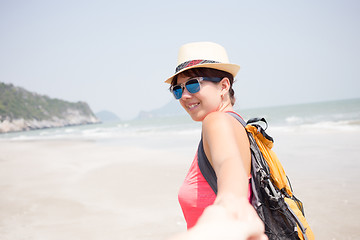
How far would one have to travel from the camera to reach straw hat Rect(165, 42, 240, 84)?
4.54ft

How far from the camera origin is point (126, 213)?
15.0ft

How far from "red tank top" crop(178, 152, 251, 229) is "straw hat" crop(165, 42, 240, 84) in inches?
19.0

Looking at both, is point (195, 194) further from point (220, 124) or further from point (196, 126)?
point (196, 126)

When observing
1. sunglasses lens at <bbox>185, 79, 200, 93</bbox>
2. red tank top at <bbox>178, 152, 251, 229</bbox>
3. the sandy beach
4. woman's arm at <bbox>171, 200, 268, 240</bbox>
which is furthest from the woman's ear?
the sandy beach

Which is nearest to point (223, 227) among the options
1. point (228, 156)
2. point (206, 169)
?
point (228, 156)

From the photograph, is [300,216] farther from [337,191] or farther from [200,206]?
[337,191]

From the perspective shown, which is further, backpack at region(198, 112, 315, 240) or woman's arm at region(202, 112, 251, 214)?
backpack at region(198, 112, 315, 240)

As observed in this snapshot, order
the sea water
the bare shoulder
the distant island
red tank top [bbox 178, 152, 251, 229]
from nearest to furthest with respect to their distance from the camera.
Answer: the bare shoulder, red tank top [bbox 178, 152, 251, 229], the sea water, the distant island

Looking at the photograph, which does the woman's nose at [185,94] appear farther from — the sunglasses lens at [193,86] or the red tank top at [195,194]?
the red tank top at [195,194]

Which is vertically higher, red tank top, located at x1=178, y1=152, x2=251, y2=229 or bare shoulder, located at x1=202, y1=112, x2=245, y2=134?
bare shoulder, located at x1=202, y1=112, x2=245, y2=134

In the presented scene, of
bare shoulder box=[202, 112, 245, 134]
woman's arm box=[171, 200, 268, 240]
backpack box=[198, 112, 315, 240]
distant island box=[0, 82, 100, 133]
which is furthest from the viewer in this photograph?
distant island box=[0, 82, 100, 133]

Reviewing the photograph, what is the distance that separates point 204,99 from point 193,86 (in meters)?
0.09

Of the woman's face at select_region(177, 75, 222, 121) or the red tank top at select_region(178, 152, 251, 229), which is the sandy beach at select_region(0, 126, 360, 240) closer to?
the red tank top at select_region(178, 152, 251, 229)

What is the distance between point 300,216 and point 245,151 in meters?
0.45
